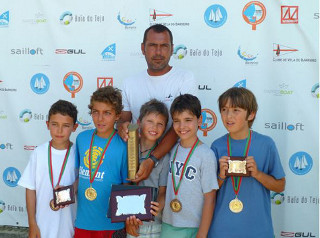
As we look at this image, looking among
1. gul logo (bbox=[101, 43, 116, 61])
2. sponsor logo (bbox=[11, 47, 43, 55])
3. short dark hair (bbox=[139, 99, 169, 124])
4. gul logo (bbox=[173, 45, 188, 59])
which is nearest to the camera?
short dark hair (bbox=[139, 99, 169, 124])

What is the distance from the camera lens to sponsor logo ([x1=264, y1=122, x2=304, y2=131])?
3.74 m

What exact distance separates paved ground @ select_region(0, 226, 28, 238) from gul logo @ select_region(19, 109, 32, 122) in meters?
1.31

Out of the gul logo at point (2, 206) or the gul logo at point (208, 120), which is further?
the gul logo at point (2, 206)

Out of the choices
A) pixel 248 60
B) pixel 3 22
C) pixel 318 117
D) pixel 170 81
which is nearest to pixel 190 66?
pixel 248 60

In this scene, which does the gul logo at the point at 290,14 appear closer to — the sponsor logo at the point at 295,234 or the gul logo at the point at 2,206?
the sponsor logo at the point at 295,234

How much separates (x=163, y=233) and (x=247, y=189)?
2.21 feet

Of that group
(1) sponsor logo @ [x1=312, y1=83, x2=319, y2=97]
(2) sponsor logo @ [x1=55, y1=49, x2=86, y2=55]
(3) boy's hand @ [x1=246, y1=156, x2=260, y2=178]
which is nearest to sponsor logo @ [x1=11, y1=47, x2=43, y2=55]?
(2) sponsor logo @ [x1=55, y1=49, x2=86, y2=55]

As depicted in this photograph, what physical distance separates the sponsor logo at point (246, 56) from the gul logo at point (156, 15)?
84 centimetres

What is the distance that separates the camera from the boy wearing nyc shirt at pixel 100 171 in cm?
267

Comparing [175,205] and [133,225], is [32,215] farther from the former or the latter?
[175,205]

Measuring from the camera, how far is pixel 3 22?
13.8 feet

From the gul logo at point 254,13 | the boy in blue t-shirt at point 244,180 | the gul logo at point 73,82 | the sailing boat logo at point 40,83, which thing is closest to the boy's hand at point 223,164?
the boy in blue t-shirt at point 244,180

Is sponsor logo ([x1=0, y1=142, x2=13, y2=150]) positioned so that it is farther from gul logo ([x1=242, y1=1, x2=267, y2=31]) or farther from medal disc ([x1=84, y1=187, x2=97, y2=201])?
gul logo ([x1=242, y1=1, x2=267, y2=31])

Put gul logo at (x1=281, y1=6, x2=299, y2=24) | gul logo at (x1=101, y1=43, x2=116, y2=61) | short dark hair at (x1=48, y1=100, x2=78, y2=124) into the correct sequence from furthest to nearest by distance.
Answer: gul logo at (x1=101, y1=43, x2=116, y2=61) → gul logo at (x1=281, y1=6, x2=299, y2=24) → short dark hair at (x1=48, y1=100, x2=78, y2=124)
